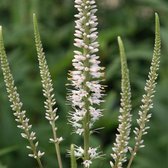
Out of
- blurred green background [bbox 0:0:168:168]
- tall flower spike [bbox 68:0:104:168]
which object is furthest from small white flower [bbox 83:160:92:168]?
blurred green background [bbox 0:0:168:168]

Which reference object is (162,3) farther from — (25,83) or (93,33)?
(93,33)

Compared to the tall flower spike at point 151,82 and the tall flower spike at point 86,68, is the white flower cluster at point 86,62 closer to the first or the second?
the tall flower spike at point 86,68

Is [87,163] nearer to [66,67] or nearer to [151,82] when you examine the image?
[151,82]

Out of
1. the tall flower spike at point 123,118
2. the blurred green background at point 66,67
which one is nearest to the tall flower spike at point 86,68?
the tall flower spike at point 123,118

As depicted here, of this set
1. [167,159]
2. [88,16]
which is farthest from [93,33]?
[167,159]

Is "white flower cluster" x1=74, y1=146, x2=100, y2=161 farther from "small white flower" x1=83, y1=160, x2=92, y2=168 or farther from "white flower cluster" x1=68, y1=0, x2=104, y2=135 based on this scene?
"white flower cluster" x1=68, y1=0, x2=104, y2=135
